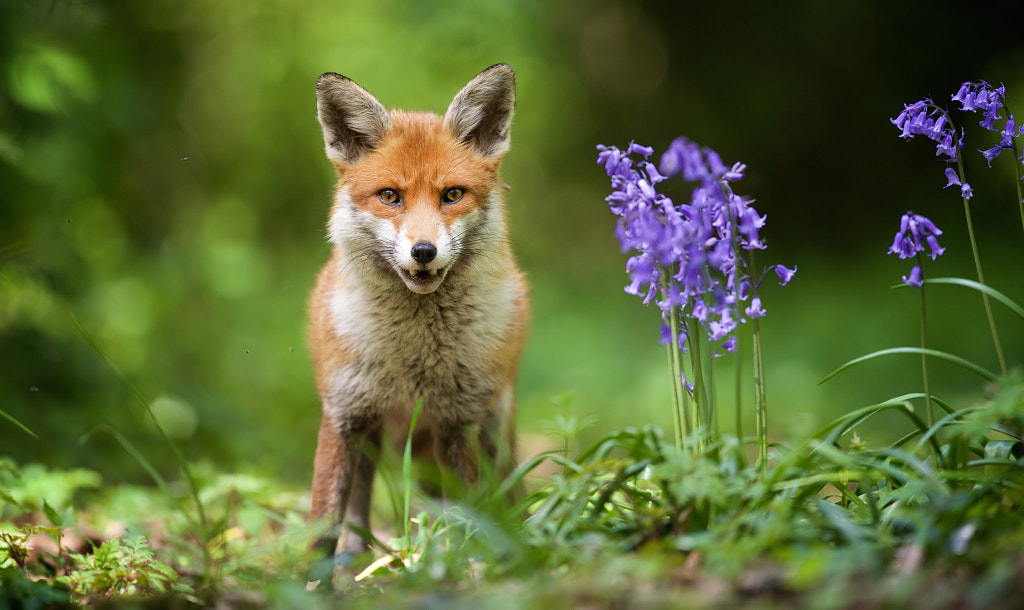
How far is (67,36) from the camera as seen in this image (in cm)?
542

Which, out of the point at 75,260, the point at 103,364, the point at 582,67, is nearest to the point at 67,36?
the point at 75,260

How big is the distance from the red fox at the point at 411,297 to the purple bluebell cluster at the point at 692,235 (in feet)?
3.17

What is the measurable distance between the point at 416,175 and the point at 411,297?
0.50m

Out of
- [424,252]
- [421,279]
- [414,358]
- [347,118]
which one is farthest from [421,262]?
[347,118]

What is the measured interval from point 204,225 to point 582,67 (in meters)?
5.10

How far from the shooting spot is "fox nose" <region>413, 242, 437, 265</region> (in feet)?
9.52

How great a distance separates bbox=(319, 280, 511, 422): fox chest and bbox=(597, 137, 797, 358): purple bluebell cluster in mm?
1109

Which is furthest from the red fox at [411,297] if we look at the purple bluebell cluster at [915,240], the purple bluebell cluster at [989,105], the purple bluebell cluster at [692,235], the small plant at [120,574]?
the purple bluebell cluster at [989,105]

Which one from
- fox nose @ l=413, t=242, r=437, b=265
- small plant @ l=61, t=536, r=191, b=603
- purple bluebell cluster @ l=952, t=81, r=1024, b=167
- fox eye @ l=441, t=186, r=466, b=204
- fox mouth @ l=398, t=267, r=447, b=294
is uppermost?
purple bluebell cluster @ l=952, t=81, r=1024, b=167

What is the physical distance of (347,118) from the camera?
3.42 metres

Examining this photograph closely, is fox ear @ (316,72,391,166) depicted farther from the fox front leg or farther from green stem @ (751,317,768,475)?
green stem @ (751,317,768,475)

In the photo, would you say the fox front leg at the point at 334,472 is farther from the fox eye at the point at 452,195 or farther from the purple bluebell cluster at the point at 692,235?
the purple bluebell cluster at the point at 692,235

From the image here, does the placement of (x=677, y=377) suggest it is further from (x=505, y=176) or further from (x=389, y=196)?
(x=505, y=176)

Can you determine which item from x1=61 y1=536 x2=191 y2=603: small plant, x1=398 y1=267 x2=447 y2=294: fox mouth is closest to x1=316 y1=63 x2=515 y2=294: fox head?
x1=398 y1=267 x2=447 y2=294: fox mouth
